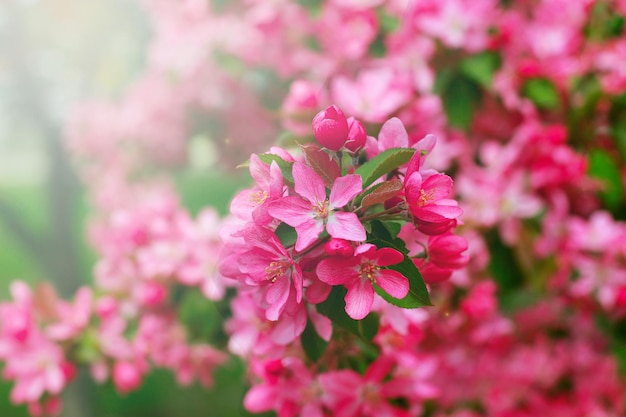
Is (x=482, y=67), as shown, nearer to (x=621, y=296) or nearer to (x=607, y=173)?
(x=607, y=173)

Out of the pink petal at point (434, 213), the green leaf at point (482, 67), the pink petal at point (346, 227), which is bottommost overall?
the green leaf at point (482, 67)

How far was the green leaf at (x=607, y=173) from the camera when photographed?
1.22m

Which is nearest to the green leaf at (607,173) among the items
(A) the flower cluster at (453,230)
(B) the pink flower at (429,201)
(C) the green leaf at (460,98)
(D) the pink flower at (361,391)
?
(A) the flower cluster at (453,230)

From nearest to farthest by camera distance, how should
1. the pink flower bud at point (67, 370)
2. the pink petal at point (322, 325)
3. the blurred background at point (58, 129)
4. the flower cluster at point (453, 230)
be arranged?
1. the pink petal at point (322, 325)
2. the flower cluster at point (453, 230)
3. the pink flower bud at point (67, 370)
4. the blurred background at point (58, 129)

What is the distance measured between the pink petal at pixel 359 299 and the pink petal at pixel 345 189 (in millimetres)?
72

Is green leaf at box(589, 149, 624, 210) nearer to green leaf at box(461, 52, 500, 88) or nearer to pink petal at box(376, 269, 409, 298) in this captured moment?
green leaf at box(461, 52, 500, 88)

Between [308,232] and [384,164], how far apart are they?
10 centimetres

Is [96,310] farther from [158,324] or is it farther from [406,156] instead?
[406,156]

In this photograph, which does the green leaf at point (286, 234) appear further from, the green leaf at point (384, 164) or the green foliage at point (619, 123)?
the green foliage at point (619, 123)

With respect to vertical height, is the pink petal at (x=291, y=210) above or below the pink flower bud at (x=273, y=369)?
above

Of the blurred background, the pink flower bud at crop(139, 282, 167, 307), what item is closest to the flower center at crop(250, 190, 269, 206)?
the pink flower bud at crop(139, 282, 167, 307)

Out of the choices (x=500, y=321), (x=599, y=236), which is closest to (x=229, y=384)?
(x=500, y=321)

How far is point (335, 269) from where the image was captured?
515 mm

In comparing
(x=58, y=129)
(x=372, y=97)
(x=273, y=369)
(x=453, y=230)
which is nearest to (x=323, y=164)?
(x=273, y=369)
